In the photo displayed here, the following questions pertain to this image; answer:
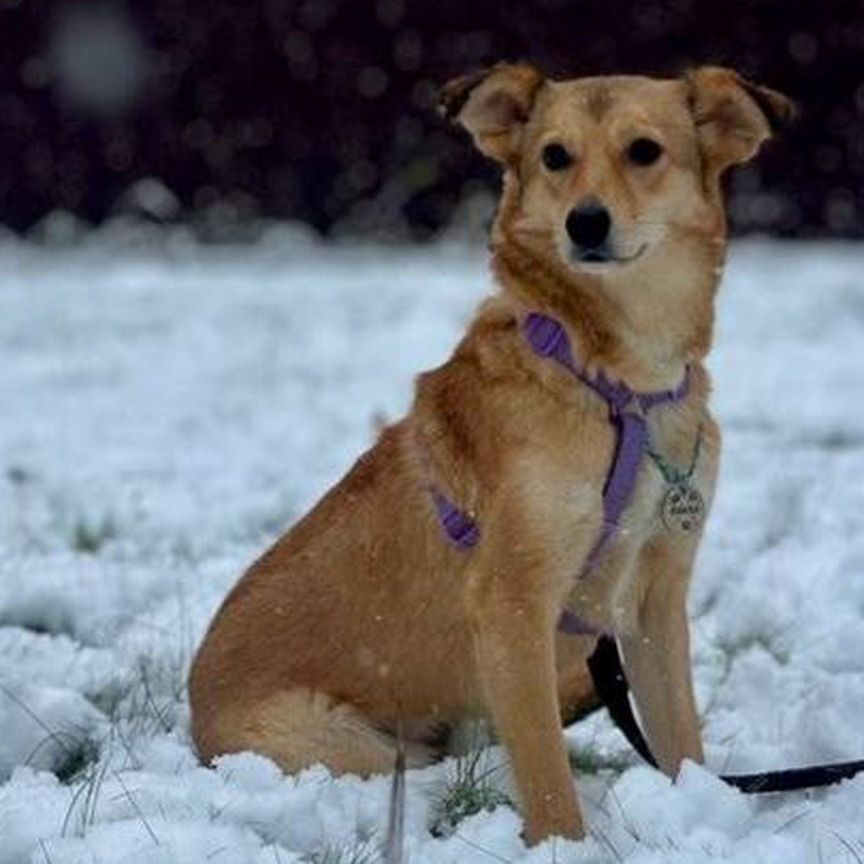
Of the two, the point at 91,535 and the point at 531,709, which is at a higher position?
the point at 531,709

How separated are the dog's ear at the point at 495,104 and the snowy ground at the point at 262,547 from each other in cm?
128

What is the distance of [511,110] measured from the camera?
4391mm

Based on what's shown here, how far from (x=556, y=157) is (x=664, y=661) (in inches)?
41.4

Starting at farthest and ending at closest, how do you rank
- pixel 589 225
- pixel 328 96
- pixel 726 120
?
pixel 328 96, pixel 726 120, pixel 589 225

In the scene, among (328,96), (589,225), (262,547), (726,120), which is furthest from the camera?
(328,96)

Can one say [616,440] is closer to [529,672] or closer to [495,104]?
[529,672]

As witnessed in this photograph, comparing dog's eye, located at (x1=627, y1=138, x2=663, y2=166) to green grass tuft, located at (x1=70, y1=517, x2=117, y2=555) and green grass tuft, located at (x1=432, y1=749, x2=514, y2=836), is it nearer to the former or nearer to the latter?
green grass tuft, located at (x1=432, y1=749, x2=514, y2=836)

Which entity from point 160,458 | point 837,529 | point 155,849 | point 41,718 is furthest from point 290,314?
point 155,849

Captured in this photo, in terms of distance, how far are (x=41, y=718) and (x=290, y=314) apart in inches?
444

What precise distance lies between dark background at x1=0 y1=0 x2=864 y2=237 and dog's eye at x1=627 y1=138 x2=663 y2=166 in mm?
17224

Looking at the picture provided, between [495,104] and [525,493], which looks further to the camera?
[495,104]

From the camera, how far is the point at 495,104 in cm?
438

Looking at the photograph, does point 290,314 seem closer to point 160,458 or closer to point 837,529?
point 160,458

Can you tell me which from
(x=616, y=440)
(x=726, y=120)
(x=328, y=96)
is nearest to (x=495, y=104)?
(x=726, y=120)
